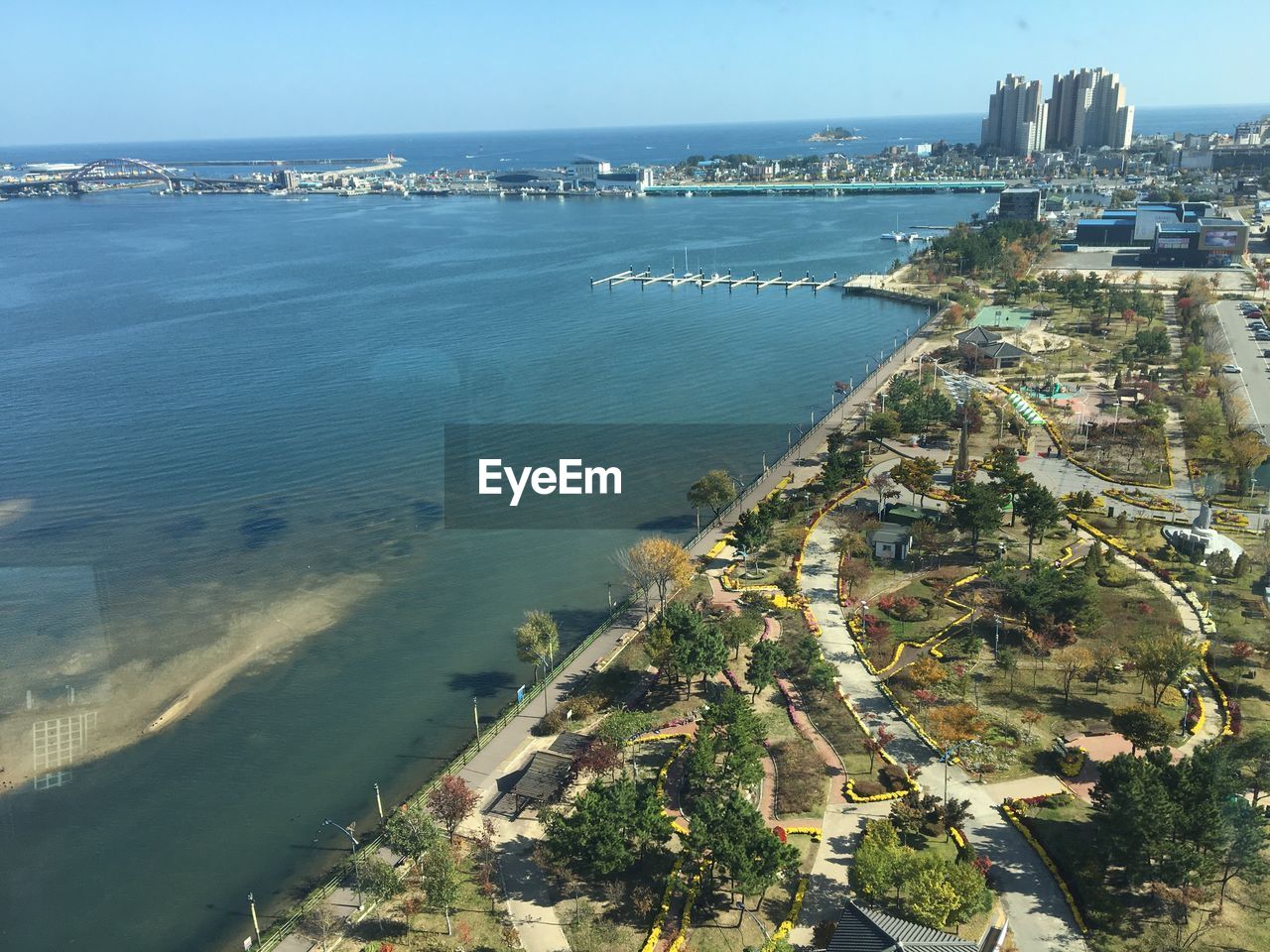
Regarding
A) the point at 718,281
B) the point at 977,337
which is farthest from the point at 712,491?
the point at 718,281

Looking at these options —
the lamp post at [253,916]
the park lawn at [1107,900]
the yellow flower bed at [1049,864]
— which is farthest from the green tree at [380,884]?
the park lawn at [1107,900]

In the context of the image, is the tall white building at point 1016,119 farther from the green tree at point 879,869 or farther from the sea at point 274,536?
the green tree at point 879,869

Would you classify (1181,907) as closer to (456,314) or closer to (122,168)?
(456,314)

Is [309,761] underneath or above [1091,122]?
underneath

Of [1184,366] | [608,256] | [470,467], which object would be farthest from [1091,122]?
[470,467]

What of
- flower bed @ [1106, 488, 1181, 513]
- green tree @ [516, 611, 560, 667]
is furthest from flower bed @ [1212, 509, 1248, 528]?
green tree @ [516, 611, 560, 667]
